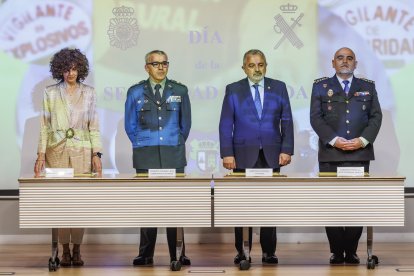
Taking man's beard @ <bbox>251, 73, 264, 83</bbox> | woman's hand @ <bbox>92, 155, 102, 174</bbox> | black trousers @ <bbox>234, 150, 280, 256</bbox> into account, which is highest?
man's beard @ <bbox>251, 73, 264, 83</bbox>

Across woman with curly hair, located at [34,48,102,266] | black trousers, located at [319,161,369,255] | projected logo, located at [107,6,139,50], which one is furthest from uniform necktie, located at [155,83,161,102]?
projected logo, located at [107,6,139,50]

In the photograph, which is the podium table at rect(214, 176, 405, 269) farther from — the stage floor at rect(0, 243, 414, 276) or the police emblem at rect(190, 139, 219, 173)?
the police emblem at rect(190, 139, 219, 173)

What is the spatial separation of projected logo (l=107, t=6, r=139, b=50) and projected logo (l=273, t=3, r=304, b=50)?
124 cm

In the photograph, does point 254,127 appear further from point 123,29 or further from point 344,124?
point 123,29

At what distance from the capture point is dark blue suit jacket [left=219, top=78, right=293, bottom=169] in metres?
7.06

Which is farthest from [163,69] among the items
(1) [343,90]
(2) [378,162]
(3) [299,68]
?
(2) [378,162]

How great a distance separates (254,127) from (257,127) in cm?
2

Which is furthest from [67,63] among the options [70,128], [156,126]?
[156,126]

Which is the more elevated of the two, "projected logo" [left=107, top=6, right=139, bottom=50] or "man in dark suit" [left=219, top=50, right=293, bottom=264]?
"projected logo" [left=107, top=6, right=139, bottom=50]

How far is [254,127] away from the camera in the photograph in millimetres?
7074

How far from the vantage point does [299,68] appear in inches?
336

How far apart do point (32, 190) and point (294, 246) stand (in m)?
2.69

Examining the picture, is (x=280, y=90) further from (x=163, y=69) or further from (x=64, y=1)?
(x=64, y=1)

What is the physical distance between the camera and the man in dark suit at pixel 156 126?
23.1 feet
